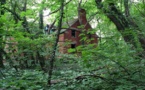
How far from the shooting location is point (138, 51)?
4660mm

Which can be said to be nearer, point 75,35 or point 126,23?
point 126,23

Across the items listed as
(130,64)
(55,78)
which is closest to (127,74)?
(130,64)

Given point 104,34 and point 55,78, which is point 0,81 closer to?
point 55,78

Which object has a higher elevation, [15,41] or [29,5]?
[29,5]

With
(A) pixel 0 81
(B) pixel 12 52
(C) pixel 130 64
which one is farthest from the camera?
(B) pixel 12 52

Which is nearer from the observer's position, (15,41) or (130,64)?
(130,64)

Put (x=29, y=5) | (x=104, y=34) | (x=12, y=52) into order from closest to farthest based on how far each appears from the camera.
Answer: (x=104, y=34) < (x=12, y=52) < (x=29, y=5)

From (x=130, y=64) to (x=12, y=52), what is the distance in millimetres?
4611

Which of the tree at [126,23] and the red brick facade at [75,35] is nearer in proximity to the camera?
the tree at [126,23]

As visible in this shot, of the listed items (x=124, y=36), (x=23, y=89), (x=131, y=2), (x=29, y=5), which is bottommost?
(x=23, y=89)

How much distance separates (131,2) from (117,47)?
2136 mm

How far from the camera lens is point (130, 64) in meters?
4.50

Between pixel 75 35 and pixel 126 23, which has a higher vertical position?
pixel 126 23

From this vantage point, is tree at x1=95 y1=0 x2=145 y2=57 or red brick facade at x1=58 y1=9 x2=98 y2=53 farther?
red brick facade at x1=58 y1=9 x2=98 y2=53
